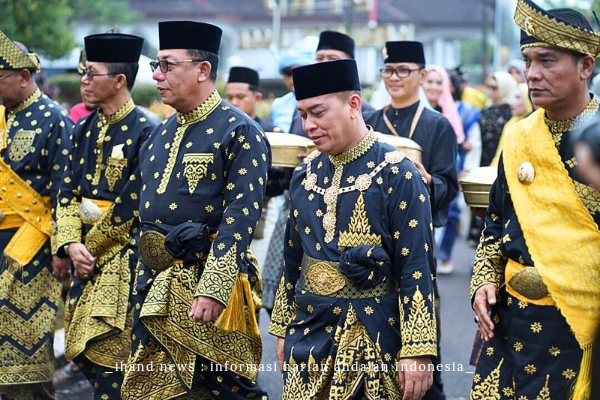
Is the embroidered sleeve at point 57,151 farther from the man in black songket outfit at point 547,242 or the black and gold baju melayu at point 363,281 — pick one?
the man in black songket outfit at point 547,242

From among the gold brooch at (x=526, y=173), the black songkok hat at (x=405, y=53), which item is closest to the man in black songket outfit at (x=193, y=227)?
the gold brooch at (x=526, y=173)

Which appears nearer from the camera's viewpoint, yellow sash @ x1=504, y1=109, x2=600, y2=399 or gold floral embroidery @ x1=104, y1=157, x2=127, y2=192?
yellow sash @ x1=504, y1=109, x2=600, y2=399

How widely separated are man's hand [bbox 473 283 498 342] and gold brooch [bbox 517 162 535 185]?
476 mm

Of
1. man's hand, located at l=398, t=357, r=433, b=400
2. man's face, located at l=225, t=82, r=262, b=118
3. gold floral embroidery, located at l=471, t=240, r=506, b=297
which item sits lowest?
man's face, located at l=225, t=82, r=262, b=118

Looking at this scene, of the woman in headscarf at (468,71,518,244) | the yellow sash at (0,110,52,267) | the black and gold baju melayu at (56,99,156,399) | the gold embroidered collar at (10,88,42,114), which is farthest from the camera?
the woman in headscarf at (468,71,518,244)

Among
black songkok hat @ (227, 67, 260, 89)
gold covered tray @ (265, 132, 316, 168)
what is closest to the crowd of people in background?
gold covered tray @ (265, 132, 316, 168)

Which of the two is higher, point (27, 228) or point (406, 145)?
point (406, 145)

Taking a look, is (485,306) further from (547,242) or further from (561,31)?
(561,31)

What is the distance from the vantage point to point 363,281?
4656 millimetres

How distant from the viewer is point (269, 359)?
8680 millimetres

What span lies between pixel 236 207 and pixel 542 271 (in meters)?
1.66

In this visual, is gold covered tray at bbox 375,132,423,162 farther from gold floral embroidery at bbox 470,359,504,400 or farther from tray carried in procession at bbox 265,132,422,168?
gold floral embroidery at bbox 470,359,504,400

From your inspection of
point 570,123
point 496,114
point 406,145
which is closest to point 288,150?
point 406,145

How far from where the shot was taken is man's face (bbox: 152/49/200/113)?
5.59 metres
